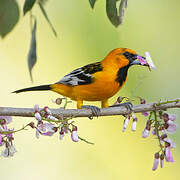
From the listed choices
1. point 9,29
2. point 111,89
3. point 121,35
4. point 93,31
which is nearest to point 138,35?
point 121,35

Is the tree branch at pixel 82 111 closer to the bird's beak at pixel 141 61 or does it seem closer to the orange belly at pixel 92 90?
the bird's beak at pixel 141 61

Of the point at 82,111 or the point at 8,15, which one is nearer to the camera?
the point at 8,15

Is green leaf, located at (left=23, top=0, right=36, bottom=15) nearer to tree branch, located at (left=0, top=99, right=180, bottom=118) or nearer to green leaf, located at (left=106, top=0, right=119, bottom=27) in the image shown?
green leaf, located at (left=106, top=0, right=119, bottom=27)

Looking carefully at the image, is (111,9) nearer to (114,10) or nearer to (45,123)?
(114,10)

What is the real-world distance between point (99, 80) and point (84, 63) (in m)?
2.15

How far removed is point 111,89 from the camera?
3340mm

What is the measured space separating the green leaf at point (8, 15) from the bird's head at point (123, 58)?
52.5 inches

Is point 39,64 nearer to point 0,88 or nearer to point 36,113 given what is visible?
point 0,88

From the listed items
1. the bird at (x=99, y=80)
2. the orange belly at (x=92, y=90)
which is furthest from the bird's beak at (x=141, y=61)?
the orange belly at (x=92, y=90)

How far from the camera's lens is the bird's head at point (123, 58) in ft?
11.0

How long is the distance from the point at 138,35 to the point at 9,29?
3.70 metres

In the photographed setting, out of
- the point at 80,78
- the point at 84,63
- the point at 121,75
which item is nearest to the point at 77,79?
the point at 80,78

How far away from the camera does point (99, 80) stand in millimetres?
3350

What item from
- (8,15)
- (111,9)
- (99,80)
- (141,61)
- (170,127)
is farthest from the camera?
(99,80)
